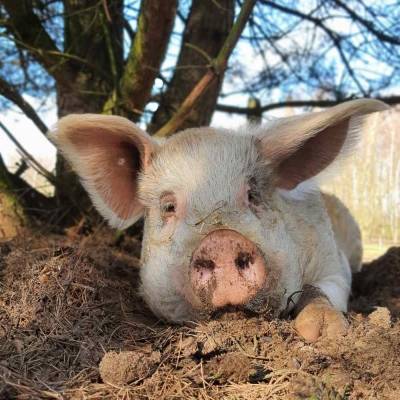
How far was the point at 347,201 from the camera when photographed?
46.2 feet

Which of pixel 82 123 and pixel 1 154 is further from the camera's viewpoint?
pixel 1 154

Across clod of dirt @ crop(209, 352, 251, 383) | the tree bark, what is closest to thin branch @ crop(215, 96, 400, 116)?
the tree bark

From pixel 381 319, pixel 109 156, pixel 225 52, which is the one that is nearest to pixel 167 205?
pixel 109 156

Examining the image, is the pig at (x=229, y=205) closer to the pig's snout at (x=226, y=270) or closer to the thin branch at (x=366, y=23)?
the pig's snout at (x=226, y=270)

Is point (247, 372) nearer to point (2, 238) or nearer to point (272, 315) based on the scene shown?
point (272, 315)

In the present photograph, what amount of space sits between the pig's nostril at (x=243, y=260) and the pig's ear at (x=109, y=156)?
1112 millimetres

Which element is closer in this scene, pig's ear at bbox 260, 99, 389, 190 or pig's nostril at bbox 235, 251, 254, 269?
pig's nostril at bbox 235, 251, 254, 269

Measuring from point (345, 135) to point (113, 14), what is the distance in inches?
100

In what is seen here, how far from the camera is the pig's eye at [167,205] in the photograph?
3.08 m

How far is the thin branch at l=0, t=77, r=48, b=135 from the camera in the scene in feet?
13.8

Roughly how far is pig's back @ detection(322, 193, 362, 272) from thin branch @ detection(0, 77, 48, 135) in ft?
10.1

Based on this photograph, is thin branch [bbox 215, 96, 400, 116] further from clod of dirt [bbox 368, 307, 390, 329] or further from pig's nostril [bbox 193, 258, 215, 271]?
pig's nostril [bbox 193, 258, 215, 271]

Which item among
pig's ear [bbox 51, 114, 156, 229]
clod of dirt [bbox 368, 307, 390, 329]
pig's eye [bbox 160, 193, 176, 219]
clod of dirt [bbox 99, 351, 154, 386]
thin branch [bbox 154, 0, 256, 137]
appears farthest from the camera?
thin branch [bbox 154, 0, 256, 137]

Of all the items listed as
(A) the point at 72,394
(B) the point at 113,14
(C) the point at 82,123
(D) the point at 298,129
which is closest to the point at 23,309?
(A) the point at 72,394
